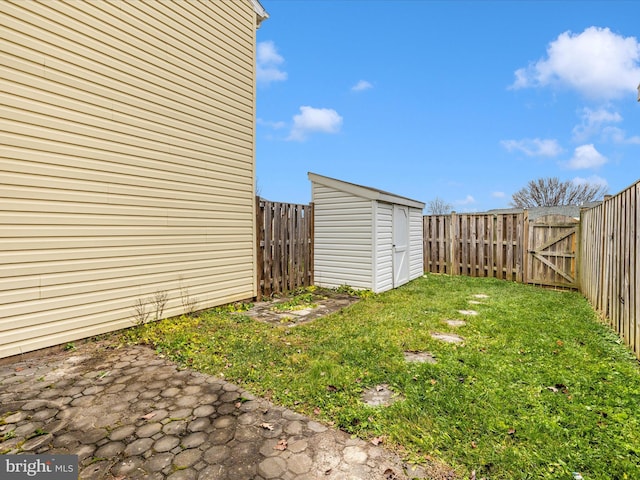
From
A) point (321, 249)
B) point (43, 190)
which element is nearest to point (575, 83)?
point (321, 249)

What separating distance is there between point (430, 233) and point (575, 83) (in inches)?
416

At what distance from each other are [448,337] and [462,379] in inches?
53.2

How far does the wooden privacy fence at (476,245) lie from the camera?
29.3 ft

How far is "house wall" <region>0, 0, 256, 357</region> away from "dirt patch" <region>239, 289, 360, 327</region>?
0.70m

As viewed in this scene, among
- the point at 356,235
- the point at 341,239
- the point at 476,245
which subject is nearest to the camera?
the point at 356,235

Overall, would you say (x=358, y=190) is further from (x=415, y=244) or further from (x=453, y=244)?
(x=453, y=244)

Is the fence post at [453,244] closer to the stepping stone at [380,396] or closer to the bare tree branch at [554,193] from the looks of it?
the stepping stone at [380,396]

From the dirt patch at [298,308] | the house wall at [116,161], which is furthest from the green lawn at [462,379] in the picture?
the house wall at [116,161]

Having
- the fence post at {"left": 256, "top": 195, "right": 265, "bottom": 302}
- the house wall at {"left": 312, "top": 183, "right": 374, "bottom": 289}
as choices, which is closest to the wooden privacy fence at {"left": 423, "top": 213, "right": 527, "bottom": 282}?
the house wall at {"left": 312, "top": 183, "right": 374, "bottom": 289}

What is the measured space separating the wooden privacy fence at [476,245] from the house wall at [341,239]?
4.31 meters

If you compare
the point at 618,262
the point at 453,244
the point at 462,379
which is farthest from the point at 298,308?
the point at 453,244

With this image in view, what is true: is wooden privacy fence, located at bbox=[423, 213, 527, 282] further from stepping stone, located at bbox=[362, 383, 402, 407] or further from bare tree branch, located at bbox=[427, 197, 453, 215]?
bare tree branch, located at bbox=[427, 197, 453, 215]

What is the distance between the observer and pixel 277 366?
123 inches

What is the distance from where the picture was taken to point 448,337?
4090 mm
